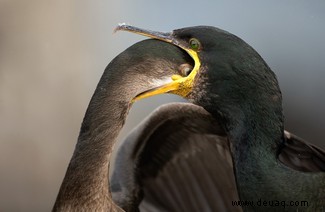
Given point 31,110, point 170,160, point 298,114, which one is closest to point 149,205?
point 170,160

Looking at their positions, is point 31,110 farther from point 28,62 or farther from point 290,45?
point 290,45

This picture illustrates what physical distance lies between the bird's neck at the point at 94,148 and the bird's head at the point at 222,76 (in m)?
0.07

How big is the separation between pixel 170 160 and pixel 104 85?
633 mm

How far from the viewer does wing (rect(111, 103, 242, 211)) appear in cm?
238

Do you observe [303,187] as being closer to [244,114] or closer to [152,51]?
[244,114]

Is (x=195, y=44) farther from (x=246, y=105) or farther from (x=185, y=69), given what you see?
(x=246, y=105)

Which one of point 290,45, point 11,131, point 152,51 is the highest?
point 152,51

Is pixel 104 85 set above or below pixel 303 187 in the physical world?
above

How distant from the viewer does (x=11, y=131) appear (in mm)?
3348

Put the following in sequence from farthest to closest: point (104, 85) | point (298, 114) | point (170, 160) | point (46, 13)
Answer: point (46, 13)
point (298, 114)
point (170, 160)
point (104, 85)

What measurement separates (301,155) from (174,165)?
46 cm

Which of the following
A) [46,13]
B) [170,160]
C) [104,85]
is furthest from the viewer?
[46,13]

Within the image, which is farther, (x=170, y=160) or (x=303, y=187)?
(x=170, y=160)

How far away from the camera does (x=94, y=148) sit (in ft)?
6.22
